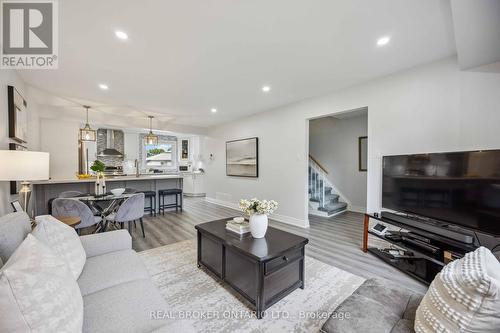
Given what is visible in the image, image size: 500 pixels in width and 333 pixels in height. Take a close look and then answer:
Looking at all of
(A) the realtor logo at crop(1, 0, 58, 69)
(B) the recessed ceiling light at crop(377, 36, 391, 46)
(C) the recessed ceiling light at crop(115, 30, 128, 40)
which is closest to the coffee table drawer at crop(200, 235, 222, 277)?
(C) the recessed ceiling light at crop(115, 30, 128, 40)

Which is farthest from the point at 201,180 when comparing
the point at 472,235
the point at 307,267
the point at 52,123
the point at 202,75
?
the point at 472,235

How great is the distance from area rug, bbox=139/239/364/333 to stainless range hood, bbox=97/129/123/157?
6.30 meters

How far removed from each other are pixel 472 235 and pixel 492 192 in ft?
1.82

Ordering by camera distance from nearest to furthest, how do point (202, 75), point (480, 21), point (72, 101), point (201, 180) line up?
point (480, 21)
point (202, 75)
point (72, 101)
point (201, 180)

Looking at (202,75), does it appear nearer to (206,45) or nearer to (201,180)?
(206,45)

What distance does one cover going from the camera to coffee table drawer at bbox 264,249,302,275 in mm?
1820

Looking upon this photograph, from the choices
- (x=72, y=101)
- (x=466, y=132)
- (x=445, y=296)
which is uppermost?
(x=72, y=101)

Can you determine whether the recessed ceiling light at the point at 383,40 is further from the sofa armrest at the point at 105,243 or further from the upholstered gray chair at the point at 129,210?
the upholstered gray chair at the point at 129,210

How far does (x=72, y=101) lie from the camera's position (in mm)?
4375

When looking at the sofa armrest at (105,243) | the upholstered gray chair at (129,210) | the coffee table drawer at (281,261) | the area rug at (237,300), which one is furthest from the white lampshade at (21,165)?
the coffee table drawer at (281,261)

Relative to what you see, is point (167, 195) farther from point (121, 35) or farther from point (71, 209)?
point (121, 35)

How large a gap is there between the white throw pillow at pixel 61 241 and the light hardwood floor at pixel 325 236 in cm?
172

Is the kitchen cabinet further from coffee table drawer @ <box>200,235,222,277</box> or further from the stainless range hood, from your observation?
coffee table drawer @ <box>200,235,222,277</box>

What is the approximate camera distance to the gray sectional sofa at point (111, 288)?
3.61 ft
